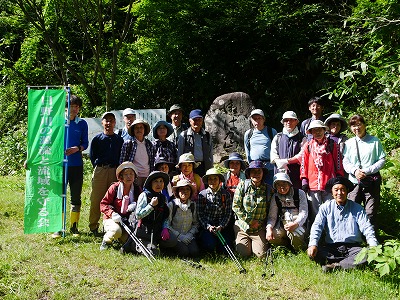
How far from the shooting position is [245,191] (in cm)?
Answer: 586

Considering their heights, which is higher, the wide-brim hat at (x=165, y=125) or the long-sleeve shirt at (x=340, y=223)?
the wide-brim hat at (x=165, y=125)

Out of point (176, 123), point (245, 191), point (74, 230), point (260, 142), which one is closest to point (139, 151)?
point (176, 123)

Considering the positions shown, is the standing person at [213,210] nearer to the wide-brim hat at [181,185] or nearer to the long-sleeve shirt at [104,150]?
the wide-brim hat at [181,185]

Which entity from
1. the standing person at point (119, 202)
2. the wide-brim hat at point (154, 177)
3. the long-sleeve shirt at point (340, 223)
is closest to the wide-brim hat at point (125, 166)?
Result: the standing person at point (119, 202)

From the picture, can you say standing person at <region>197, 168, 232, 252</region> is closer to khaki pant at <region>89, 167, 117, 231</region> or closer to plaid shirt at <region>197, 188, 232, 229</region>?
plaid shirt at <region>197, 188, 232, 229</region>

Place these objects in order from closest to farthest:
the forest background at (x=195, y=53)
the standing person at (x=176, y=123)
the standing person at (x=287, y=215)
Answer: the standing person at (x=287, y=215) → the standing person at (x=176, y=123) → the forest background at (x=195, y=53)

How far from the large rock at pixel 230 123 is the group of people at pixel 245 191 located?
12.6 feet

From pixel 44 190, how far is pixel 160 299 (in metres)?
2.73

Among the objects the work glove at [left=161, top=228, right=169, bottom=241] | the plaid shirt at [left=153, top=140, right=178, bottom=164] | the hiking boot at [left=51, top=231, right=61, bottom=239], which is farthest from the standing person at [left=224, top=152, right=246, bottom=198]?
the hiking boot at [left=51, top=231, right=61, bottom=239]

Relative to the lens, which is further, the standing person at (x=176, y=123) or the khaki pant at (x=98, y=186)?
the standing person at (x=176, y=123)

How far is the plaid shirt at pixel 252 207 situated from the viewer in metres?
5.80

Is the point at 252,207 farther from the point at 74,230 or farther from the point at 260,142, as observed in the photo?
the point at 74,230

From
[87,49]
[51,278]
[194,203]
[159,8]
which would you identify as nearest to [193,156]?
[194,203]

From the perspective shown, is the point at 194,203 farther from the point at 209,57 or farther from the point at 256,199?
the point at 209,57
